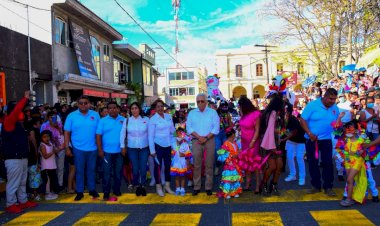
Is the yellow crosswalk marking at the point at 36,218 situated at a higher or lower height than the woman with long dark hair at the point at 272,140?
lower

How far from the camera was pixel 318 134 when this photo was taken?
7.20m

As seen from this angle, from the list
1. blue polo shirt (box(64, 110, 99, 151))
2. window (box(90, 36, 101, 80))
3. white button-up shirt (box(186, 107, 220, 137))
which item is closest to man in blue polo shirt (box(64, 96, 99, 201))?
blue polo shirt (box(64, 110, 99, 151))

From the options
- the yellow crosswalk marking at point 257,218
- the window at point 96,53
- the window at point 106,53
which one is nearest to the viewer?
the yellow crosswalk marking at point 257,218

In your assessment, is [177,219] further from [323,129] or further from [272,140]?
[323,129]

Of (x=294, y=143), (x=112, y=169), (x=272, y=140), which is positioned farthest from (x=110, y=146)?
(x=294, y=143)

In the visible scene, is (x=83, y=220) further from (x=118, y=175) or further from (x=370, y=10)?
(x=370, y=10)

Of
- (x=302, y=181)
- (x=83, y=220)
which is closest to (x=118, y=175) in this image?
(x=83, y=220)

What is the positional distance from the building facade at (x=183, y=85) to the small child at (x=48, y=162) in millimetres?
62891

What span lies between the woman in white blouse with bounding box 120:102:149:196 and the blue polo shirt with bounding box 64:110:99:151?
0.58 m

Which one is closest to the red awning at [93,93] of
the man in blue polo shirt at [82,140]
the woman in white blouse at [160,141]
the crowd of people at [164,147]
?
the crowd of people at [164,147]

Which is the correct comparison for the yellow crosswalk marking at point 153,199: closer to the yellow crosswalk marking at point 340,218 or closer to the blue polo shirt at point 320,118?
the yellow crosswalk marking at point 340,218

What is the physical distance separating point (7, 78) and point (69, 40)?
18.1ft

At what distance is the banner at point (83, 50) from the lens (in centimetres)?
1863

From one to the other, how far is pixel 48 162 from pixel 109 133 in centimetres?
137
